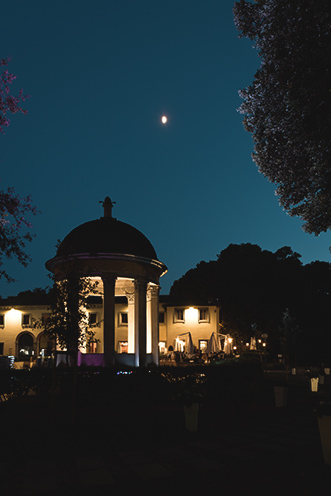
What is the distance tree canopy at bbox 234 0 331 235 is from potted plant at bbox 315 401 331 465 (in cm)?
1059

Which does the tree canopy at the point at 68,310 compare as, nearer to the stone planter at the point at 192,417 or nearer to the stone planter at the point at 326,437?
the stone planter at the point at 192,417

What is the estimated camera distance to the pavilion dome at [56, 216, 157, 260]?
27.3 metres

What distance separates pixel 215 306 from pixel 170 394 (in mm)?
36867

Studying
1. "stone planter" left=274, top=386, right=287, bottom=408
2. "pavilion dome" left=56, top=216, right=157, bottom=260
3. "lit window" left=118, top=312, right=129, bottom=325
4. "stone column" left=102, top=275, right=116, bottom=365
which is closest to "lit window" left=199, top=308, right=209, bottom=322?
"lit window" left=118, top=312, right=129, bottom=325

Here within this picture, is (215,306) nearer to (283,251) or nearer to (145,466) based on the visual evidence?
(283,251)

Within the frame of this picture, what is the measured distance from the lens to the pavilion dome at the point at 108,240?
1075 inches

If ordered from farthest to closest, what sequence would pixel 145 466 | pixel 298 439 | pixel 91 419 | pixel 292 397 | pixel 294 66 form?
1. pixel 292 397
2. pixel 294 66
3. pixel 91 419
4. pixel 298 439
5. pixel 145 466

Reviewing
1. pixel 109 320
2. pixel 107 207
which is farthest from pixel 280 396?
pixel 107 207

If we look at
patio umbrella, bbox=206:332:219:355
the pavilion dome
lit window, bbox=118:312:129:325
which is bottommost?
patio umbrella, bbox=206:332:219:355

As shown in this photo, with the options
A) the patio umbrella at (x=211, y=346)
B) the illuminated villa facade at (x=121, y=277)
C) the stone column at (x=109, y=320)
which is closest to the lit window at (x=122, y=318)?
the patio umbrella at (x=211, y=346)

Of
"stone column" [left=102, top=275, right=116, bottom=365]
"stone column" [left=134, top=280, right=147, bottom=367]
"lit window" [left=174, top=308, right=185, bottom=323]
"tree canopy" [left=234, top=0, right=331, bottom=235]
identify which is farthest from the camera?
"lit window" [left=174, top=308, right=185, bottom=323]

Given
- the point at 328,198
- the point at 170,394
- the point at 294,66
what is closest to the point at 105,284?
the point at 170,394

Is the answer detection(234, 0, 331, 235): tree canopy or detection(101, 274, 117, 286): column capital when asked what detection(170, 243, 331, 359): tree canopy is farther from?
detection(234, 0, 331, 235): tree canopy

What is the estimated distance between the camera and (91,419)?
1380cm
